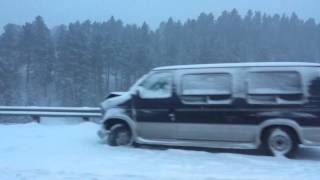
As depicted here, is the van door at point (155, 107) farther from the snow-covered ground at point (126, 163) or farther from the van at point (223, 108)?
the snow-covered ground at point (126, 163)

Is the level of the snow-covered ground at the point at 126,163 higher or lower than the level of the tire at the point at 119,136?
lower

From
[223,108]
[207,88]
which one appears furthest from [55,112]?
[223,108]

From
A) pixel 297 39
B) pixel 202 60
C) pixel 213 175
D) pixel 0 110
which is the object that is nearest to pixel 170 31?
pixel 297 39

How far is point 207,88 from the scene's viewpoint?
11602 mm

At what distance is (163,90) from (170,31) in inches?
4725

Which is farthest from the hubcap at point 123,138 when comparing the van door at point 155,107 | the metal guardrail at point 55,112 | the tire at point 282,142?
the metal guardrail at point 55,112

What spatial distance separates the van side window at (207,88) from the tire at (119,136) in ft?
4.69

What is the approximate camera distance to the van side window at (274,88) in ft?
36.2

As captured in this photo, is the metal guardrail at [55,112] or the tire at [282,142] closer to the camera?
the tire at [282,142]

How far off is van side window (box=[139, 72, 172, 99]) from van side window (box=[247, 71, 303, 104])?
163 centimetres

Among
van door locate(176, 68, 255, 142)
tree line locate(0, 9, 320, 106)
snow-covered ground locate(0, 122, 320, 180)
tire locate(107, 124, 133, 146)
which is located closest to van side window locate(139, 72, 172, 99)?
van door locate(176, 68, 255, 142)

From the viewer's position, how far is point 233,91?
37.4 feet

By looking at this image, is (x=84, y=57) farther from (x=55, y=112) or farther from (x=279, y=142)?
(x=279, y=142)

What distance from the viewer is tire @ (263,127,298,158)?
11.0 meters
